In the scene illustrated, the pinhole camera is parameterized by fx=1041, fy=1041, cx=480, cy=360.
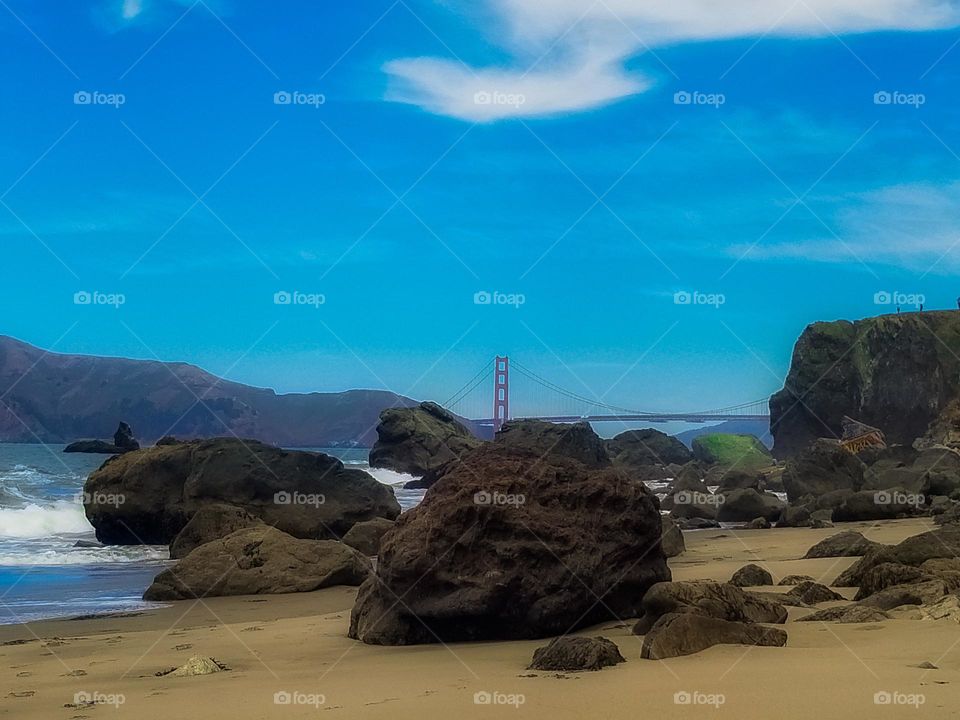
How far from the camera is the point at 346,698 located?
5.02 meters

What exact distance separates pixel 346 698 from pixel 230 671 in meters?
1.50

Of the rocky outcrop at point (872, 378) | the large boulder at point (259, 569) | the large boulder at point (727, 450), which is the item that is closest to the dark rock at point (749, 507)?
the large boulder at point (259, 569)

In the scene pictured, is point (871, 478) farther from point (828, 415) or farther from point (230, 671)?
point (828, 415)

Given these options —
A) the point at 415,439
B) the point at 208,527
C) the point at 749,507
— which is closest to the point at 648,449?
the point at 415,439

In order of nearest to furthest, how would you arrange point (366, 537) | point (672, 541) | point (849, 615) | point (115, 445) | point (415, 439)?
point (849, 615) → point (672, 541) → point (366, 537) → point (415, 439) → point (115, 445)

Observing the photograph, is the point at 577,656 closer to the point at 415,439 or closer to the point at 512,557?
the point at 512,557

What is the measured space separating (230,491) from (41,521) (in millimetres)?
8730

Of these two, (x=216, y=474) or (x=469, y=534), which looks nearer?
(x=469, y=534)

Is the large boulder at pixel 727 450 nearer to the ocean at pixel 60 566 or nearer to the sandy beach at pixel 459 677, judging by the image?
the ocean at pixel 60 566

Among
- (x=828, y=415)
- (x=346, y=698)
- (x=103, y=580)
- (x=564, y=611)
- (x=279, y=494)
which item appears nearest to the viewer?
(x=346, y=698)

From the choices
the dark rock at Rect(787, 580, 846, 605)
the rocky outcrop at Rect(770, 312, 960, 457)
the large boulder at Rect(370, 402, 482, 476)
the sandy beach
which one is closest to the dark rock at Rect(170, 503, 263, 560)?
the sandy beach

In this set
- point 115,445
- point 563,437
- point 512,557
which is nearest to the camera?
point 512,557

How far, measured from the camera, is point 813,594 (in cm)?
753

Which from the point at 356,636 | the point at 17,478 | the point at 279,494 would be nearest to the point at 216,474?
the point at 279,494
